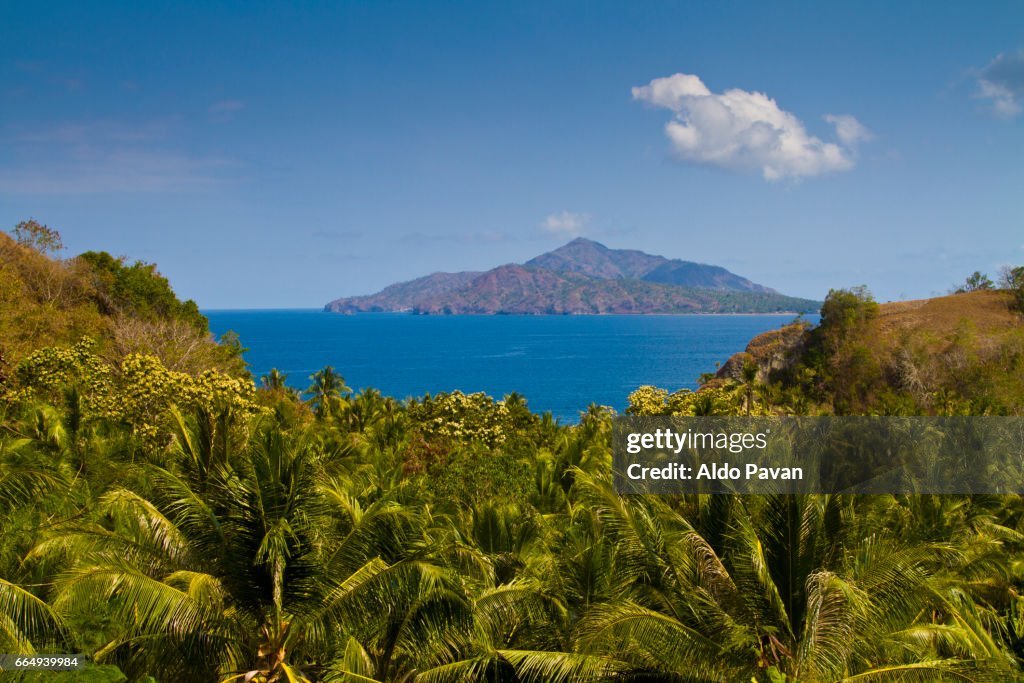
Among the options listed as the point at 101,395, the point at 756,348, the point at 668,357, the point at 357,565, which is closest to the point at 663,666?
the point at 357,565

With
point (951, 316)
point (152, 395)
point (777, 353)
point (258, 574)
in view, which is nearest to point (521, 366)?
point (777, 353)

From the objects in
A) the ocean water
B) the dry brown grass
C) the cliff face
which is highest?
the dry brown grass

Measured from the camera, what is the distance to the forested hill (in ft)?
124

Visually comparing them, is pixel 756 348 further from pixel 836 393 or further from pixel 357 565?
pixel 357 565

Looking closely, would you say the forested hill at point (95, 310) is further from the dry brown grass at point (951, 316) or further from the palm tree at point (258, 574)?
the dry brown grass at point (951, 316)

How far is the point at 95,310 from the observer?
161 feet

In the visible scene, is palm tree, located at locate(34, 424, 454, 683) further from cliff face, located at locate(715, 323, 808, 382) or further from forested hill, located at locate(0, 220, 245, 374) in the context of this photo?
cliff face, located at locate(715, 323, 808, 382)

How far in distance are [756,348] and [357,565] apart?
→ 270ft

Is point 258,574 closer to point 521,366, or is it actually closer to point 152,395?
point 152,395

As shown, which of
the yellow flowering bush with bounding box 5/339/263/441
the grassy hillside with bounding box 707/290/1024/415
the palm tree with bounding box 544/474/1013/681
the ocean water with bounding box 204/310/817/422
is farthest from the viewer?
the ocean water with bounding box 204/310/817/422

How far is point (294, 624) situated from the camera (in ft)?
35.4

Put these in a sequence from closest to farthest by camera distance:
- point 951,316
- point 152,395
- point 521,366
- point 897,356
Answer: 1. point 152,395
2. point 897,356
3. point 951,316
4. point 521,366

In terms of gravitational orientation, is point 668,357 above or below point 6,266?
below

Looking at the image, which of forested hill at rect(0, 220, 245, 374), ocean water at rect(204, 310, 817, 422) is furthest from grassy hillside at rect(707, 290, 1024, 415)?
forested hill at rect(0, 220, 245, 374)
